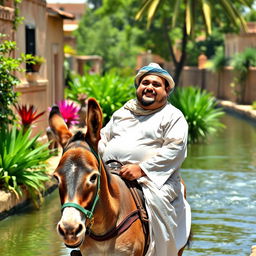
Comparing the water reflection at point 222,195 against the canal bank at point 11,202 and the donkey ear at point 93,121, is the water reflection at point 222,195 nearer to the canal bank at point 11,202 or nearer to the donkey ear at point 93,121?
the canal bank at point 11,202

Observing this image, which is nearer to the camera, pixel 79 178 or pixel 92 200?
pixel 79 178

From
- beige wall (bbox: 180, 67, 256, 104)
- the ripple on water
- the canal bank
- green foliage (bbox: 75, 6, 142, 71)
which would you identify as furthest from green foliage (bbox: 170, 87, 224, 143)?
green foliage (bbox: 75, 6, 142, 71)

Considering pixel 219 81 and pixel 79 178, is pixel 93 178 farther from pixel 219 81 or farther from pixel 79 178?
pixel 219 81

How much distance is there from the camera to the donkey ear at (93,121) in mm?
5086

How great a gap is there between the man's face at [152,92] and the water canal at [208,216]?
3.70 metres

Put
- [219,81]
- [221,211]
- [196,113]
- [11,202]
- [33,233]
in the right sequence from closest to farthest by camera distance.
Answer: [33,233] < [11,202] < [221,211] < [196,113] < [219,81]

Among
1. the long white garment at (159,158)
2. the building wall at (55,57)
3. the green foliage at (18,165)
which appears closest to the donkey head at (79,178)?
the long white garment at (159,158)

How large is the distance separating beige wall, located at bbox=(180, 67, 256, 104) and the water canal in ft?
69.6

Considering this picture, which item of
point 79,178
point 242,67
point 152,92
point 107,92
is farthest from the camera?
point 242,67

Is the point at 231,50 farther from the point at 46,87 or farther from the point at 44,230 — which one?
the point at 44,230

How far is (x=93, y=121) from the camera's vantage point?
5.13m

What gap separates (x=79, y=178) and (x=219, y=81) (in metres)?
45.2

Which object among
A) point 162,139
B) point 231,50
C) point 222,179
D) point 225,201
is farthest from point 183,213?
point 231,50

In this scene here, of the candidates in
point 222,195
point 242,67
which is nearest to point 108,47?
point 242,67
